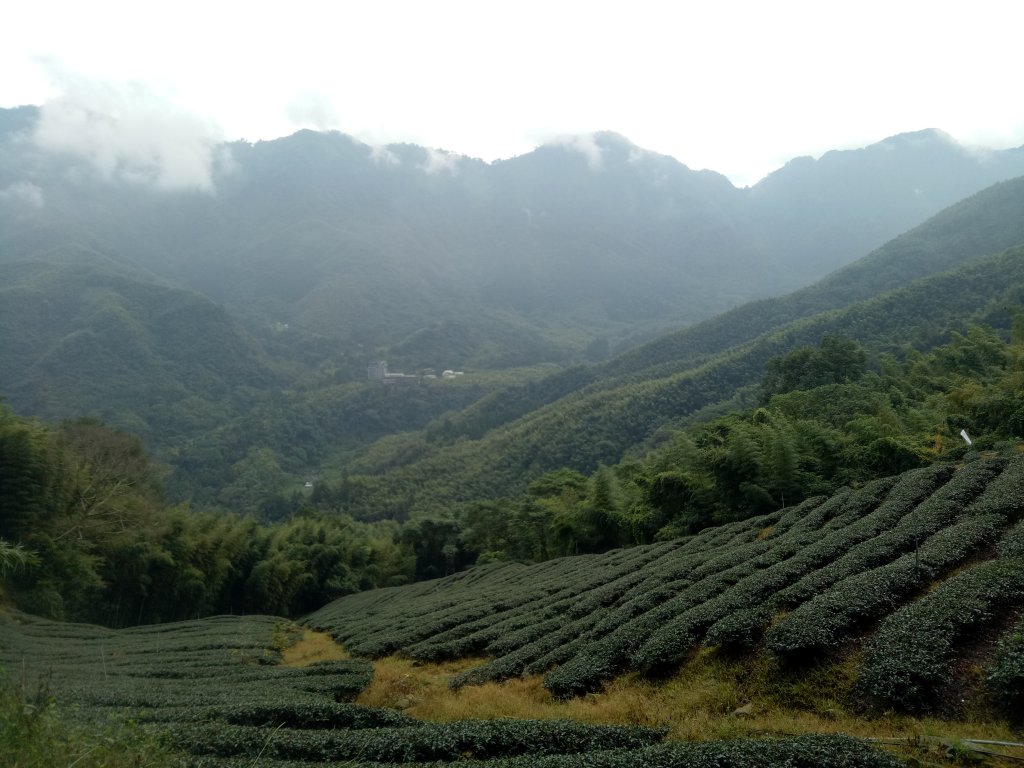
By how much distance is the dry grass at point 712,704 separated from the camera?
814 centimetres

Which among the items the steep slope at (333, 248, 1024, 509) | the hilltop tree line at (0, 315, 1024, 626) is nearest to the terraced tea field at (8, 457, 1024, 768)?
the hilltop tree line at (0, 315, 1024, 626)

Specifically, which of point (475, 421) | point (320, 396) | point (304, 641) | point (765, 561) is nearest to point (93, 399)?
point (320, 396)

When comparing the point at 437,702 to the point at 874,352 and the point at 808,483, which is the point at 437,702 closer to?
the point at 808,483

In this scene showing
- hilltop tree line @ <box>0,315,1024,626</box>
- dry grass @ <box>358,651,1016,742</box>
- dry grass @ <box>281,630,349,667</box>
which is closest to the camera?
dry grass @ <box>358,651,1016,742</box>

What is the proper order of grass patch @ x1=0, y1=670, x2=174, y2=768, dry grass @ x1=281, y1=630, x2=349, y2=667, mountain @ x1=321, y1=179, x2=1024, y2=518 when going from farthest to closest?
mountain @ x1=321, y1=179, x2=1024, y2=518
dry grass @ x1=281, y1=630, x2=349, y2=667
grass patch @ x1=0, y1=670, x2=174, y2=768

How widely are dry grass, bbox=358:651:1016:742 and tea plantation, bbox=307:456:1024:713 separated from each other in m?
0.36

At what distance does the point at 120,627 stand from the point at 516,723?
40.5 meters

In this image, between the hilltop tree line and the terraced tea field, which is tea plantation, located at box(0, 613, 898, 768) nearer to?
the terraced tea field

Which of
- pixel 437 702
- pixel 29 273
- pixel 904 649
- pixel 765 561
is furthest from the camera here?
pixel 29 273

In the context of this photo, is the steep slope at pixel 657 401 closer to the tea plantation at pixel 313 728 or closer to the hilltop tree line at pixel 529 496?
the hilltop tree line at pixel 529 496

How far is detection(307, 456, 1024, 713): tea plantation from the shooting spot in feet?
29.1

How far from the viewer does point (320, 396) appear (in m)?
154

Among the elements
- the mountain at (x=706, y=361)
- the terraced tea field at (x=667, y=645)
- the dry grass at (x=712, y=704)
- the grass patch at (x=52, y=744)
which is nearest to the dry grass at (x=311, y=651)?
the terraced tea field at (x=667, y=645)

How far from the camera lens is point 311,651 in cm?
2497
